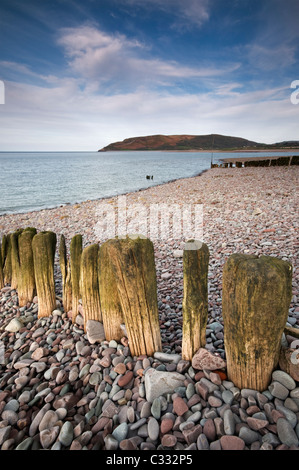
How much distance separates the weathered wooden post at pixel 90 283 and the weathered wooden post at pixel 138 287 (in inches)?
19.6

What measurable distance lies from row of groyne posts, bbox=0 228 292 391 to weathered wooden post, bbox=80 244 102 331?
1 cm

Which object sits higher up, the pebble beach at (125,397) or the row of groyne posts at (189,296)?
the row of groyne posts at (189,296)

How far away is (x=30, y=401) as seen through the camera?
6.53ft

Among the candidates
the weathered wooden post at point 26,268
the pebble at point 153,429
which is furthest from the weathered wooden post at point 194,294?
the weathered wooden post at point 26,268

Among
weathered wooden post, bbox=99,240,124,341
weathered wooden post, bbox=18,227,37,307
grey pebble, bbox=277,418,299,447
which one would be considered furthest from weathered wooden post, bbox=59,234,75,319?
grey pebble, bbox=277,418,299,447

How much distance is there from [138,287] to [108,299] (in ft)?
1.62

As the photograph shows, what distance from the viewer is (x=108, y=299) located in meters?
2.35

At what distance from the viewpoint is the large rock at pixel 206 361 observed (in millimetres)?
1932

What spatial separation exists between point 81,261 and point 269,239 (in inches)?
176

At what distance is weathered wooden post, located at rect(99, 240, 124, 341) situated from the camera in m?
2.24

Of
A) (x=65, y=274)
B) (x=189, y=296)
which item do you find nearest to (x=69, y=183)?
(x=65, y=274)

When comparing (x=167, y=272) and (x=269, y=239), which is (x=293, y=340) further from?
(x=269, y=239)

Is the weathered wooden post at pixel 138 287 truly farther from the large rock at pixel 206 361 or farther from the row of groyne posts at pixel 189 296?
the large rock at pixel 206 361
